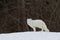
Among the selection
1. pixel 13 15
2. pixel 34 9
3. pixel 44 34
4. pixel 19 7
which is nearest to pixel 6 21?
pixel 13 15

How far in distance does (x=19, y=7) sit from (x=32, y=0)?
0.90ft

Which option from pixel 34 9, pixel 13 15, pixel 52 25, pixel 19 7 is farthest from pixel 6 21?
pixel 52 25

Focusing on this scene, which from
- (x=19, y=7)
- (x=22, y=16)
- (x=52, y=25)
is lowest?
(x=52, y=25)

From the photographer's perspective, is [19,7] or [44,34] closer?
[44,34]

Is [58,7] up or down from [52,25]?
up

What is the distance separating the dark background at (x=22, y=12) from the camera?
2.71 meters

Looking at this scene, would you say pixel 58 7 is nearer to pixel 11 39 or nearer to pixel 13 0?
pixel 13 0

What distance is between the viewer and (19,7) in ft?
8.91

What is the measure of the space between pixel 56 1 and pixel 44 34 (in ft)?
6.74

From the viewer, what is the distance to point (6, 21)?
107 inches

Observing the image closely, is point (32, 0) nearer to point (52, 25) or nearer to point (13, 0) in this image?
point (13, 0)

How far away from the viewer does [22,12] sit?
8.96 ft

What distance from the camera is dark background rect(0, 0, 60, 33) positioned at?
8.89ft

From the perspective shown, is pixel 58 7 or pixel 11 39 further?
pixel 58 7
